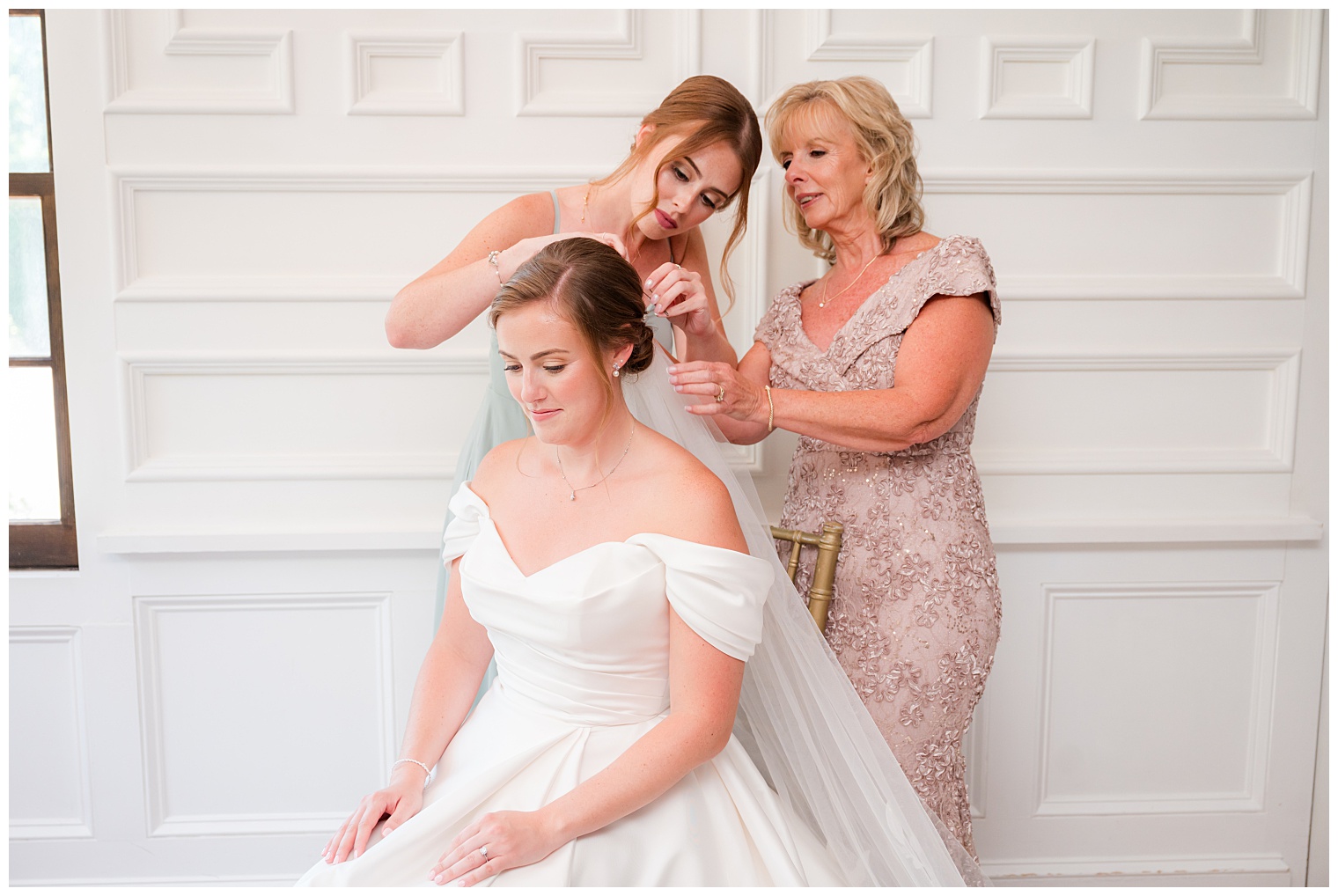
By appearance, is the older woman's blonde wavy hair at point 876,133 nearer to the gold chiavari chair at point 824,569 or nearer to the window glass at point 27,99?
the gold chiavari chair at point 824,569

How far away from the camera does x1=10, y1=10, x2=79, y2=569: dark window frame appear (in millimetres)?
2459

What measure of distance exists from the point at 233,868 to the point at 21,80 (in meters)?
2.20

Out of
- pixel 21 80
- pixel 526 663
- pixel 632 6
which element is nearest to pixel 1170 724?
pixel 526 663

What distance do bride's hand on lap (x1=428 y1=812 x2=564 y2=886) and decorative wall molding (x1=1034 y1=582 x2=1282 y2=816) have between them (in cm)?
176

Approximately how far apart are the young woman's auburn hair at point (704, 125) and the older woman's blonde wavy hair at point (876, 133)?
0.17m

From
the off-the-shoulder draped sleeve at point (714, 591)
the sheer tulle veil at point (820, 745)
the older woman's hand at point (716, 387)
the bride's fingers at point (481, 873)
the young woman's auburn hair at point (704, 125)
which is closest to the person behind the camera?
the bride's fingers at point (481, 873)

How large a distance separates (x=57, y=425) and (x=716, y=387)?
1994mm

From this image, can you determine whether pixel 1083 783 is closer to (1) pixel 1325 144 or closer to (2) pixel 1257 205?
(2) pixel 1257 205

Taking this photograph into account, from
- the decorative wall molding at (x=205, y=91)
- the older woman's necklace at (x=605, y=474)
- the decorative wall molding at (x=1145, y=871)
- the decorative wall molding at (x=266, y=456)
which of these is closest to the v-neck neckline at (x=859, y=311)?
the older woman's necklace at (x=605, y=474)

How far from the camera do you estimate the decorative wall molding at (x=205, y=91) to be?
7.50 ft

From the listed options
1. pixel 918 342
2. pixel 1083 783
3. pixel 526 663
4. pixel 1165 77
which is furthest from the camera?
pixel 1083 783

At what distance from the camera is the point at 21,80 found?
244 centimetres

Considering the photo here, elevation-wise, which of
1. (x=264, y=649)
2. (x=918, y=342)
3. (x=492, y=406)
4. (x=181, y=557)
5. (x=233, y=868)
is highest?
(x=918, y=342)

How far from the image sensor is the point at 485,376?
8.13ft
